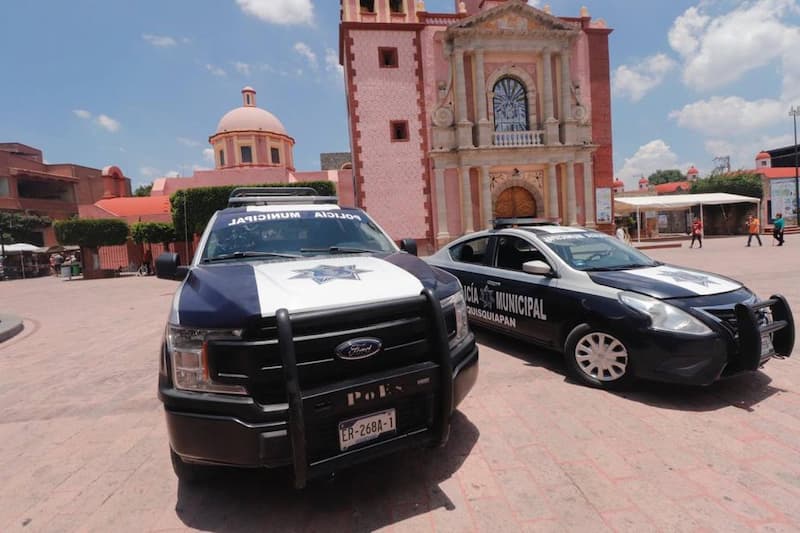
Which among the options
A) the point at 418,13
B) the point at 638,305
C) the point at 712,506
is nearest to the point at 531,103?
the point at 418,13

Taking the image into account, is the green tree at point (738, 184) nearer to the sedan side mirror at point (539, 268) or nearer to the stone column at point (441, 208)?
the stone column at point (441, 208)

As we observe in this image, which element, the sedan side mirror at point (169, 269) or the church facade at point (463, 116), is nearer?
the sedan side mirror at point (169, 269)

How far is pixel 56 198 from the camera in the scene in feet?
158

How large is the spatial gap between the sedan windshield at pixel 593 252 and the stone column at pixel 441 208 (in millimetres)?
15783

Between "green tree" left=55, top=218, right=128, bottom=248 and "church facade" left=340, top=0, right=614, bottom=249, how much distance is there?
15063 millimetres

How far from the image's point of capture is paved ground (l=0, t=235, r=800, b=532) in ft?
7.31

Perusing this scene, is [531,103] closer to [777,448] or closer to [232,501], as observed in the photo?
[777,448]

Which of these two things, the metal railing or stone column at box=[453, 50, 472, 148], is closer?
stone column at box=[453, 50, 472, 148]

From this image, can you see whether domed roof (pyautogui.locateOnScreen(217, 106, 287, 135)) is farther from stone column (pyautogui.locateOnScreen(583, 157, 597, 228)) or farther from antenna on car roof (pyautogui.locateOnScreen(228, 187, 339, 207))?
antenna on car roof (pyautogui.locateOnScreen(228, 187, 339, 207))

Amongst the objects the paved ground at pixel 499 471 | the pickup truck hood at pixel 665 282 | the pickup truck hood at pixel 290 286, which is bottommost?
the paved ground at pixel 499 471

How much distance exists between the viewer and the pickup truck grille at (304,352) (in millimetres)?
2035

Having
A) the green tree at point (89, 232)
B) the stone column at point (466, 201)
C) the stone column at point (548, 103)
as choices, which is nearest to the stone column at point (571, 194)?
the stone column at point (548, 103)

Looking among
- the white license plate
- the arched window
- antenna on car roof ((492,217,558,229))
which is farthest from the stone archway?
the white license plate

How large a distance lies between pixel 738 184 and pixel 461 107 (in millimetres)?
34456
